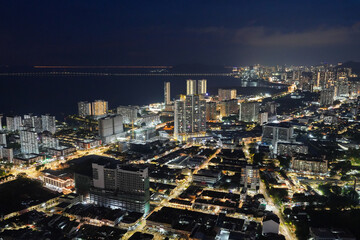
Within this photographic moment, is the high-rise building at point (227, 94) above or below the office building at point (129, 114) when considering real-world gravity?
above

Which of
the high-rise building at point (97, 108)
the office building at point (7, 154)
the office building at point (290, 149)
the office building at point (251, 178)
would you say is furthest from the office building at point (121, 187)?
the high-rise building at point (97, 108)

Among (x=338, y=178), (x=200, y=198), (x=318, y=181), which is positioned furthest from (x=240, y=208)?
(x=338, y=178)

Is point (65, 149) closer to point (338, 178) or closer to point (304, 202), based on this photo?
point (304, 202)

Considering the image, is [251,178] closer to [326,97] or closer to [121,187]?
[121,187]

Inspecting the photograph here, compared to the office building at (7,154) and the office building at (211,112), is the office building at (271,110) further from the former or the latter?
the office building at (7,154)

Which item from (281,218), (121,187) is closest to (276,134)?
(281,218)

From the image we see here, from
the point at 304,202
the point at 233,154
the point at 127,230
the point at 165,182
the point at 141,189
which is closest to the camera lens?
the point at 127,230
